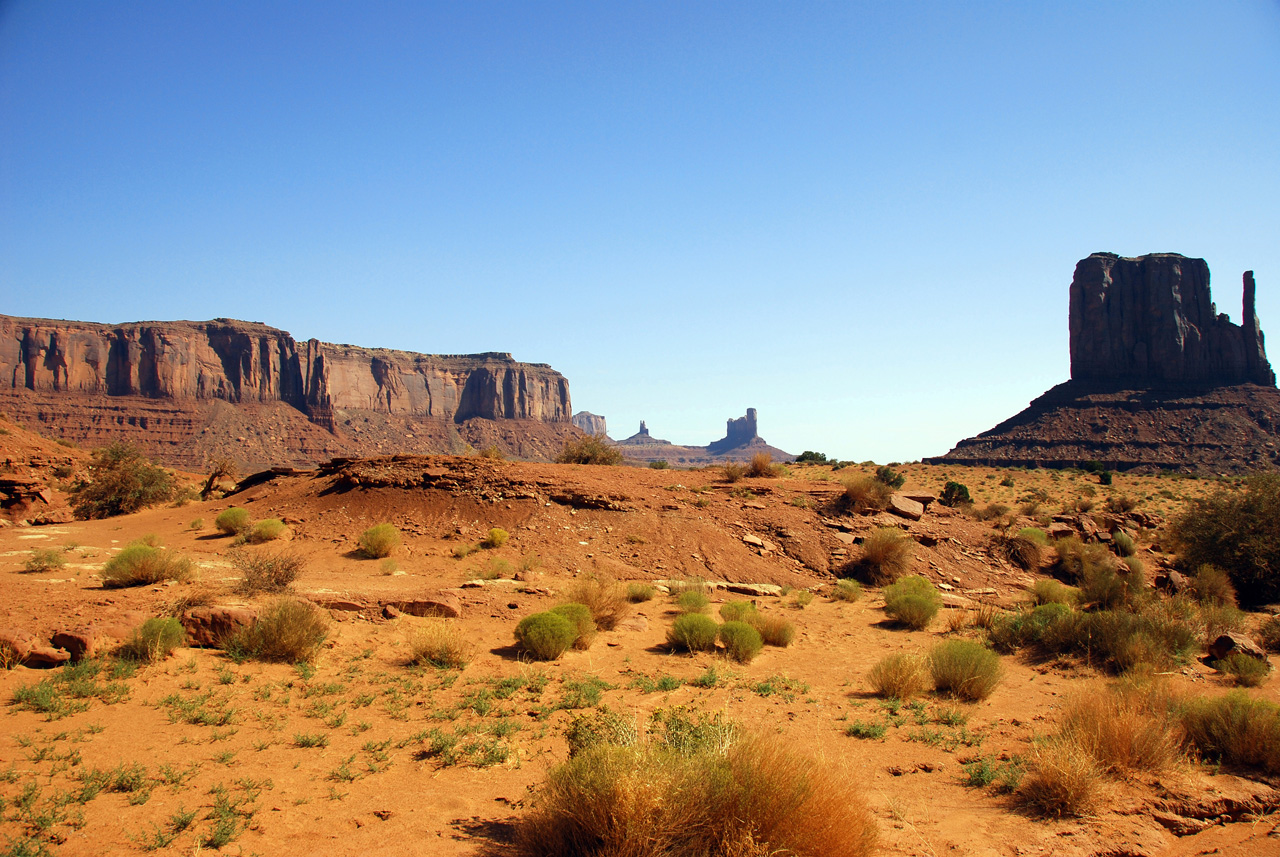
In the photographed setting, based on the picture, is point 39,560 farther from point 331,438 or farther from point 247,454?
point 331,438

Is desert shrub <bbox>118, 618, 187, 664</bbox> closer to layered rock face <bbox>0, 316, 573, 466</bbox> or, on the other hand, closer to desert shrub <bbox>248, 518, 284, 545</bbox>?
desert shrub <bbox>248, 518, 284, 545</bbox>

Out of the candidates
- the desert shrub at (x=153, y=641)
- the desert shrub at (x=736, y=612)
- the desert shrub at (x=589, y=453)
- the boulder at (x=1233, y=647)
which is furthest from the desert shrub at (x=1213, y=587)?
the desert shrub at (x=153, y=641)

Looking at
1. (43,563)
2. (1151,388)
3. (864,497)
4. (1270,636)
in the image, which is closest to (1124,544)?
(864,497)

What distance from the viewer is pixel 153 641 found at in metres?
8.49

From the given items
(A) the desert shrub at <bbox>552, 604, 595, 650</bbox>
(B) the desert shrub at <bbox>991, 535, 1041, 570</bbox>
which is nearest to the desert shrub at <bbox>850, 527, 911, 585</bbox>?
(B) the desert shrub at <bbox>991, 535, 1041, 570</bbox>

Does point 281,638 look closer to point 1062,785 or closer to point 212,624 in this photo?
point 212,624

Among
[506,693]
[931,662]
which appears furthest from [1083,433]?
[506,693]

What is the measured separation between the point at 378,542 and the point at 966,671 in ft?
45.9

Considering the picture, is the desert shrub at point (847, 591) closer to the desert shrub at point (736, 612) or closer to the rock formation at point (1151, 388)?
the desert shrub at point (736, 612)

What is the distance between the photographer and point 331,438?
352 ft

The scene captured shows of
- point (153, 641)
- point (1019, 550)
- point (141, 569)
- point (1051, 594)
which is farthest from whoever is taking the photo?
point (1019, 550)

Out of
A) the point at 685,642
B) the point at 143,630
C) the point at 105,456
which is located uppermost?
the point at 105,456

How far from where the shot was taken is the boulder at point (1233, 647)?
1027 centimetres

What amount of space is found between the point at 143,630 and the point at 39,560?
24.8 ft
